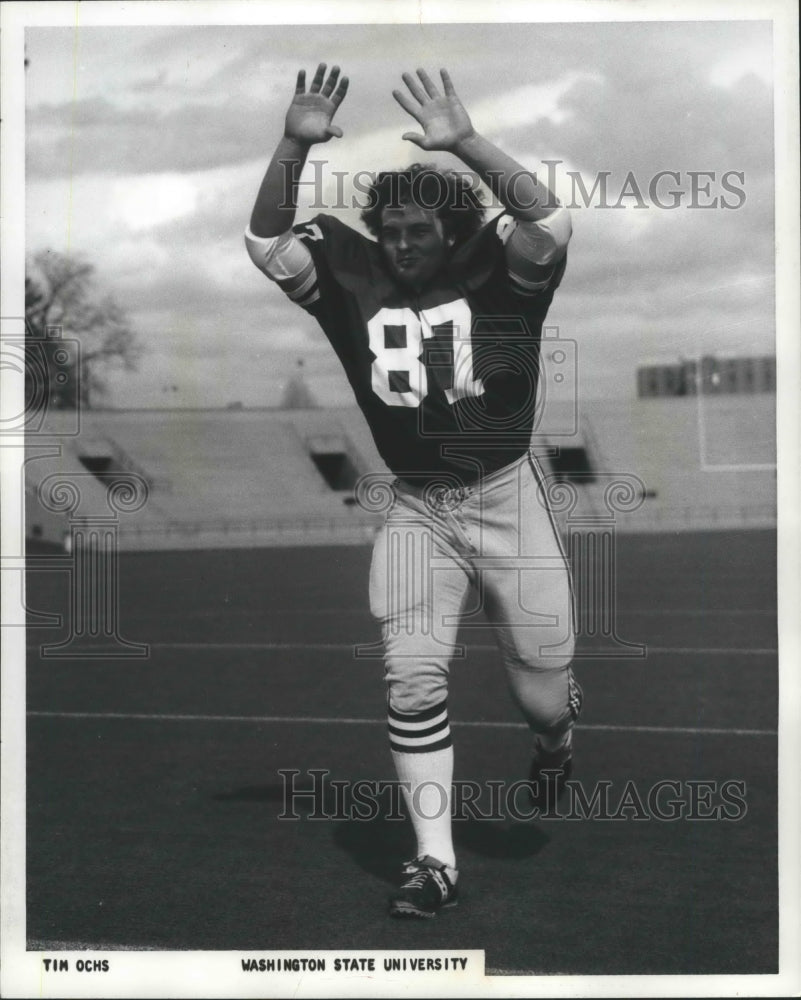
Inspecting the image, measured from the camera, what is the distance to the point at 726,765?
452 cm

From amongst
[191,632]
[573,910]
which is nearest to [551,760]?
[573,910]

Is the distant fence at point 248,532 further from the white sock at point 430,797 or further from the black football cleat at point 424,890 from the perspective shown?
the black football cleat at point 424,890

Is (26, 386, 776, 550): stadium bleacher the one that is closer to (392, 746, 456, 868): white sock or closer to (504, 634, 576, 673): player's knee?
(504, 634, 576, 673): player's knee

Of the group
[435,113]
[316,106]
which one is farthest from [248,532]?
[435,113]

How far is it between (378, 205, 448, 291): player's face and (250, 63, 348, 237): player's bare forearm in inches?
11.1

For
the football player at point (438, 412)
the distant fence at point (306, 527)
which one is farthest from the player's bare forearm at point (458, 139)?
the distant fence at point (306, 527)

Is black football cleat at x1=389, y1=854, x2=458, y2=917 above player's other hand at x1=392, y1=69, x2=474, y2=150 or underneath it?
underneath

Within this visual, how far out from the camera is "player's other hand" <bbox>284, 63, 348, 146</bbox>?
327cm

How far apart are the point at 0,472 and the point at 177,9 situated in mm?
1315

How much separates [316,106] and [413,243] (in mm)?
450

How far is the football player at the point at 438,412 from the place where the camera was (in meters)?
3.38

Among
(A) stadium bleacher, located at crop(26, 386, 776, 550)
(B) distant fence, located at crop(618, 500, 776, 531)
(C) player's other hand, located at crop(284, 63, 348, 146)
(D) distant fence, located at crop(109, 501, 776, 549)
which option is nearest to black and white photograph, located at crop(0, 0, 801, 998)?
(C) player's other hand, located at crop(284, 63, 348, 146)

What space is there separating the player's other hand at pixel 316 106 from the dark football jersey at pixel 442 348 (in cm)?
32

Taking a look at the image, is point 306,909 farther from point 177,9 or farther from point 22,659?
point 177,9
